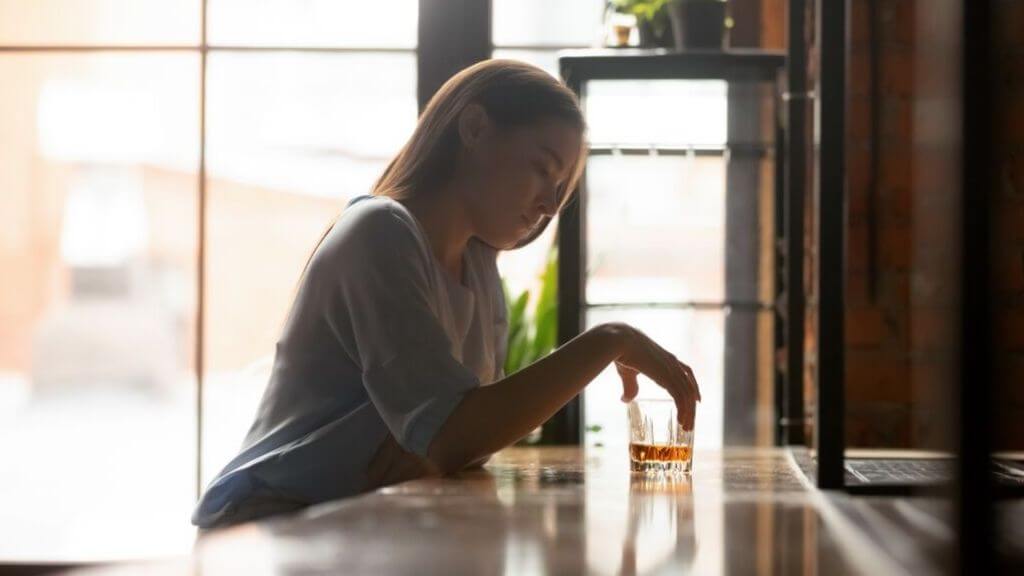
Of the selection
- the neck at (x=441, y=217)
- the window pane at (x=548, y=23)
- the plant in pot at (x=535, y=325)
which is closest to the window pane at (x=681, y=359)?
the plant in pot at (x=535, y=325)

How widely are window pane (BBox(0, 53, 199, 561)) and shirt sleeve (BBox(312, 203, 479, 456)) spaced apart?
63.8 inches

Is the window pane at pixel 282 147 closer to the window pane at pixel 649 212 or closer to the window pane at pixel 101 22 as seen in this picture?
the window pane at pixel 101 22

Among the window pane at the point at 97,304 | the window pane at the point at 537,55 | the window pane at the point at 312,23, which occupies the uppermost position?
the window pane at the point at 312,23

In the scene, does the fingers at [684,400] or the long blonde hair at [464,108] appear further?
the long blonde hair at [464,108]

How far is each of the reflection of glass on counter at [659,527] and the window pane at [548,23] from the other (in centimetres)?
192

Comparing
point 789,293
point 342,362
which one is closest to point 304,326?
point 342,362

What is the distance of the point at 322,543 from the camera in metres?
0.74

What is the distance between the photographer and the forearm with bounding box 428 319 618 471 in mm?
1262

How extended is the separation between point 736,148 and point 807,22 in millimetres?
252

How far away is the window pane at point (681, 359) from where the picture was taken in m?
2.39

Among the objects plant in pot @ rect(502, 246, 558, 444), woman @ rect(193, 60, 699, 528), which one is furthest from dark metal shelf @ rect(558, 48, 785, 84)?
woman @ rect(193, 60, 699, 528)

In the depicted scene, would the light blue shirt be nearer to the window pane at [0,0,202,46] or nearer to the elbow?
the elbow

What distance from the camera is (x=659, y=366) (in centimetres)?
138

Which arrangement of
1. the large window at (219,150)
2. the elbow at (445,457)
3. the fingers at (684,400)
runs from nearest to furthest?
the elbow at (445,457), the fingers at (684,400), the large window at (219,150)
